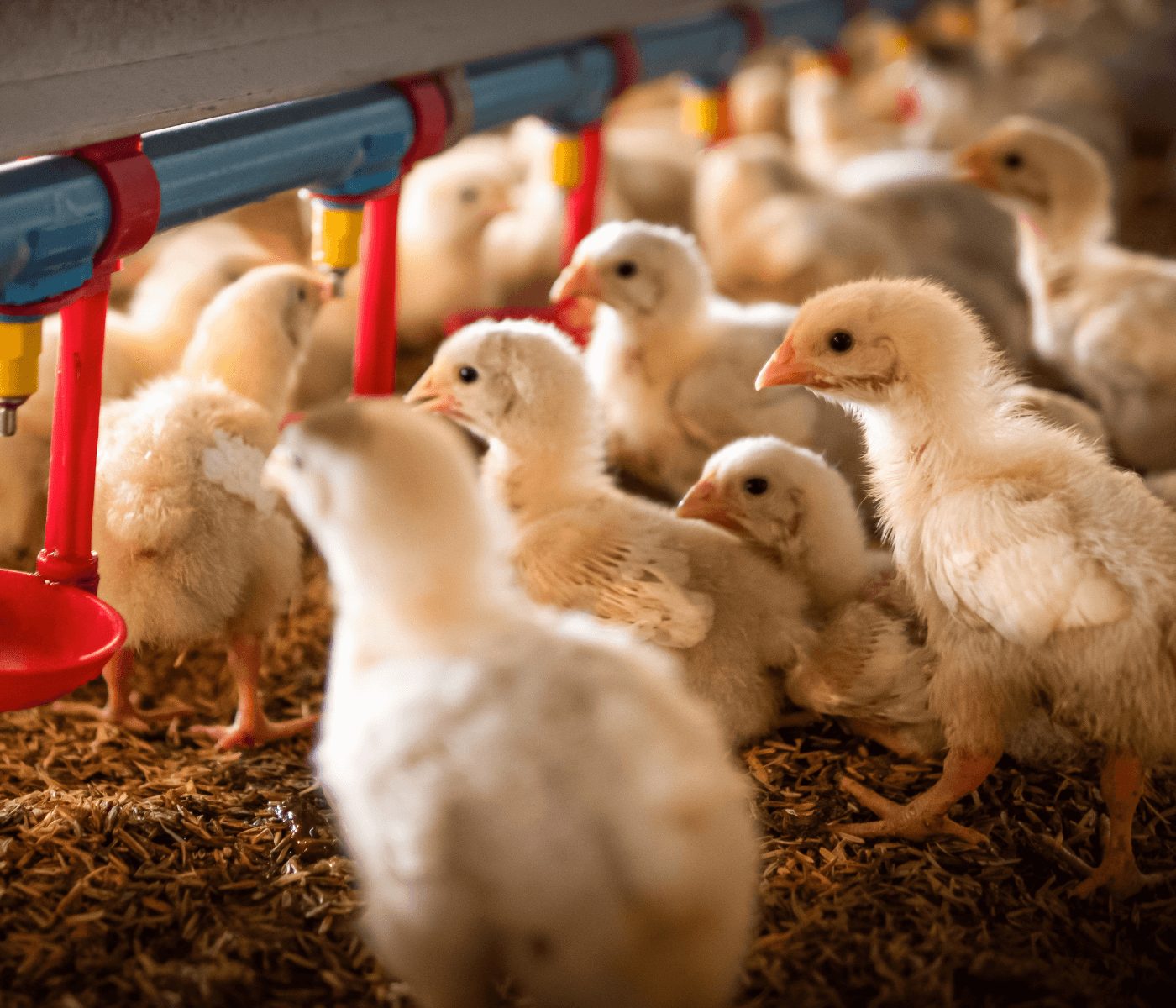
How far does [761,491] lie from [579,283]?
816 millimetres

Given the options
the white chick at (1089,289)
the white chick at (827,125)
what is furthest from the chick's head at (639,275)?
the white chick at (827,125)

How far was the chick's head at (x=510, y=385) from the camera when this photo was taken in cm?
229

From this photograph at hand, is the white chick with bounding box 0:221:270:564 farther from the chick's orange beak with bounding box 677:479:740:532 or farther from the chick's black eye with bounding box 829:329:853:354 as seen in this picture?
the chick's black eye with bounding box 829:329:853:354

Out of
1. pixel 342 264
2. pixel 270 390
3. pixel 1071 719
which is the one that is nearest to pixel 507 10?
pixel 342 264

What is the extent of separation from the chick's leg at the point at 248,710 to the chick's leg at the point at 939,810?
109 centimetres

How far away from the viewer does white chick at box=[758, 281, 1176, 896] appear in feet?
6.06

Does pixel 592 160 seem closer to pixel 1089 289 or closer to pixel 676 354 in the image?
pixel 676 354

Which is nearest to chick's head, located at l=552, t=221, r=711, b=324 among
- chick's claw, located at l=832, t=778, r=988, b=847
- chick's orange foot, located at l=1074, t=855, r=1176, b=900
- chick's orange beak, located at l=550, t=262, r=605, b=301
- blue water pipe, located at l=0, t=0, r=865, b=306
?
chick's orange beak, located at l=550, t=262, r=605, b=301

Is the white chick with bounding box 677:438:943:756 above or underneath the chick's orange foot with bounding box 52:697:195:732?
above

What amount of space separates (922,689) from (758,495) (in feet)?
1.52

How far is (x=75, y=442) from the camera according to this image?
1.97 m

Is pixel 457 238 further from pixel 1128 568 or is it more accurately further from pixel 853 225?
pixel 1128 568

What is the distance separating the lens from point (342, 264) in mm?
2551

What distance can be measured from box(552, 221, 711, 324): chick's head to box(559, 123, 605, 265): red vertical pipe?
0.63 meters
